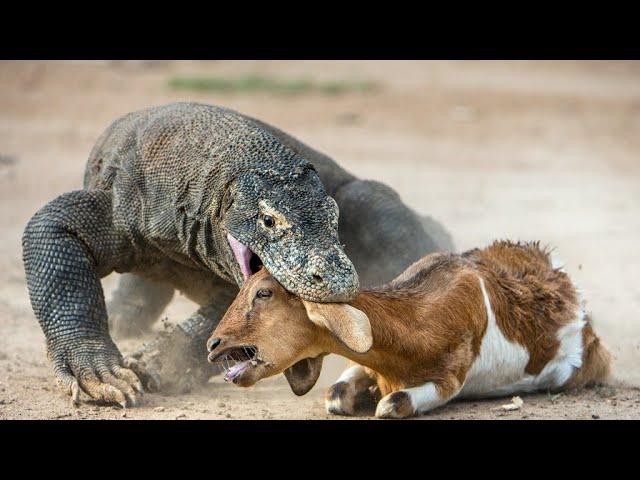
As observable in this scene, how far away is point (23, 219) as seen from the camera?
40.2ft

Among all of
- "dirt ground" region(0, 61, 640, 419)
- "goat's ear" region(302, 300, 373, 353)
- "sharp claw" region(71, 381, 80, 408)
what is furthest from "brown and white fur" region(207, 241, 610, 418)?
"sharp claw" region(71, 381, 80, 408)

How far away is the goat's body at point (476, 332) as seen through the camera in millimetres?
5996

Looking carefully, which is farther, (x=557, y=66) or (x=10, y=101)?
(x=557, y=66)

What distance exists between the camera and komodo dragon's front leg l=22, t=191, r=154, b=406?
6961mm

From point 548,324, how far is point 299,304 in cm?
171

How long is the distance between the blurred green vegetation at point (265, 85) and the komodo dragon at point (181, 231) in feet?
34.7

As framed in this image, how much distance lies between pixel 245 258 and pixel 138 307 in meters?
2.96

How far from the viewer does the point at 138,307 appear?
9.19 m

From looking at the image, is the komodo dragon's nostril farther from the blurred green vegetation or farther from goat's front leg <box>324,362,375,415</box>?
the blurred green vegetation

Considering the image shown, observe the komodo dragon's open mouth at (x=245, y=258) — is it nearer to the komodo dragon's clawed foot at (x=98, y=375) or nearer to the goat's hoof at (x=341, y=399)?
the goat's hoof at (x=341, y=399)

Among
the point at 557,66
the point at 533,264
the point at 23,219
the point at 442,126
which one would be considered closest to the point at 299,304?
the point at 533,264

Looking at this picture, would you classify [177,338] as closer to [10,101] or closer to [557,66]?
[10,101]

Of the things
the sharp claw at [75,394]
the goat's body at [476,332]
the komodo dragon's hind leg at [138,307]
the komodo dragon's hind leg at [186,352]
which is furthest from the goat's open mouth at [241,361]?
the komodo dragon's hind leg at [138,307]

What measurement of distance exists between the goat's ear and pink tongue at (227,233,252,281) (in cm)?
87
